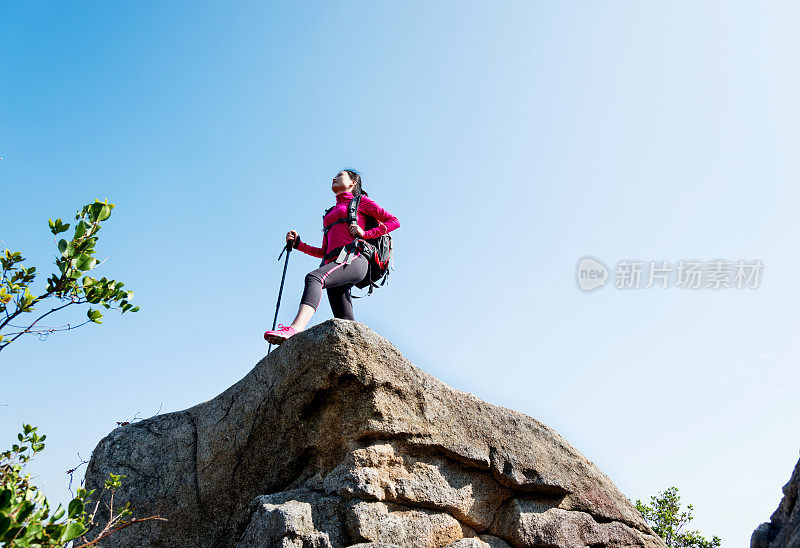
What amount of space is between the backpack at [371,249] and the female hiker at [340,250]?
2.1 inches

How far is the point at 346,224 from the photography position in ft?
25.5

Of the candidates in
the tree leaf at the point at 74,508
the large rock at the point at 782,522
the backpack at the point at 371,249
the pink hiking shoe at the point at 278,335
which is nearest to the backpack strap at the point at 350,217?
the backpack at the point at 371,249

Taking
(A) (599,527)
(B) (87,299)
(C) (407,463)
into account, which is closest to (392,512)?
(C) (407,463)

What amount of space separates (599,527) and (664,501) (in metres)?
8.71

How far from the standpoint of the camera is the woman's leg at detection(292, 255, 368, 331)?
6.96 m

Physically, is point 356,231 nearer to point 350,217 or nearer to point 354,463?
point 350,217

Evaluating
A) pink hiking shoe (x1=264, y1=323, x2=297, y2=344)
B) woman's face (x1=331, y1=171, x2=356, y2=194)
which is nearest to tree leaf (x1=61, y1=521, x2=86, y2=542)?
pink hiking shoe (x1=264, y1=323, x2=297, y2=344)

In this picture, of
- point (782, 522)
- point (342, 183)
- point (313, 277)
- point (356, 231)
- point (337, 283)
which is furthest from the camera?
point (342, 183)

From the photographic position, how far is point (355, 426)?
611 centimetres

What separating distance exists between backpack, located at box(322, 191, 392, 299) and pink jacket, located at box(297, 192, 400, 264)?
0.20 feet

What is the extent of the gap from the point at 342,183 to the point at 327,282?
5.11ft

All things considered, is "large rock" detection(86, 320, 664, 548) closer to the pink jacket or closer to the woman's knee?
the woman's knee

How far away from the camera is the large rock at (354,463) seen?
594 cm

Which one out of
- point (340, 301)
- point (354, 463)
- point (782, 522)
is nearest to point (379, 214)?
point (340, 301)
